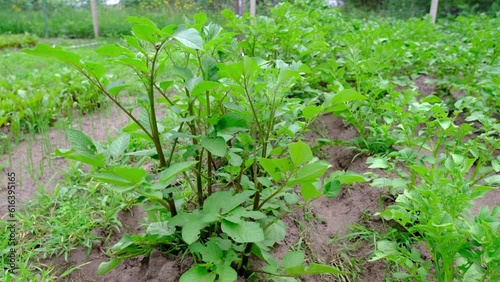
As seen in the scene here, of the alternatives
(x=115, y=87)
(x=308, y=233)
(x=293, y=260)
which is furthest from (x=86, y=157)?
(x=308, y=233)

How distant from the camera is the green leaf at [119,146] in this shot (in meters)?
1.29

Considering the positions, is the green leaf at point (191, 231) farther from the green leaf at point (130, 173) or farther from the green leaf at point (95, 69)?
the green leaf at point (95, 69)

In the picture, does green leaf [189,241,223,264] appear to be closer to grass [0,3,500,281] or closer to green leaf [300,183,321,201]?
green leaf [300,183,321,201]

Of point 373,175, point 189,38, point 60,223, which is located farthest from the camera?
point 373,175

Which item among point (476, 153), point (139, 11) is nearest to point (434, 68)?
point (476, 153)

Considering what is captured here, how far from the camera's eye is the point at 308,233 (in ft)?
5.98

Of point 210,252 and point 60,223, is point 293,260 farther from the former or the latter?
point 60,223

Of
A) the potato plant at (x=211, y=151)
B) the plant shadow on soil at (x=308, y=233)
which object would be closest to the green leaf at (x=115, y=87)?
the potato plant at (x=211, y=151)

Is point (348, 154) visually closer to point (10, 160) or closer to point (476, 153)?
point (476, 153)

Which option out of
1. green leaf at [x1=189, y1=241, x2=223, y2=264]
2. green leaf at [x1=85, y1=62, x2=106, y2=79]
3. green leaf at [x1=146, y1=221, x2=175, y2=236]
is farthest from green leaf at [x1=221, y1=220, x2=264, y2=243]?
green leaf at [x1=85, y1=62, x2=106, y2=79]

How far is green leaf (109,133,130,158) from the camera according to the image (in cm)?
129

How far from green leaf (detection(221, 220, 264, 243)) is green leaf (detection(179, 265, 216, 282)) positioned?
0.16m

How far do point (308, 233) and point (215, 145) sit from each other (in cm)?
80

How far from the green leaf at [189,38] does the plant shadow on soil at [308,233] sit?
0.85 m
